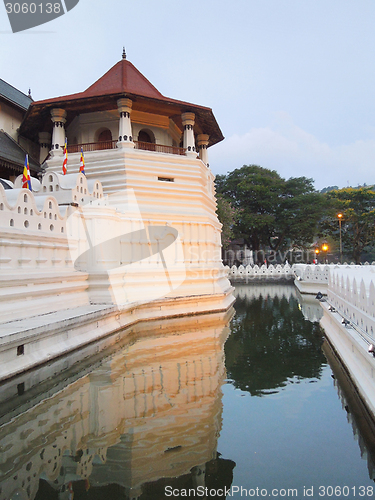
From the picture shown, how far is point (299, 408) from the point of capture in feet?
16.1

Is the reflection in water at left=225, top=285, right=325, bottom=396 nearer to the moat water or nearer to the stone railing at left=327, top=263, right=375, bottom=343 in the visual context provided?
the moat water

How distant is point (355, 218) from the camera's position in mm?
40375

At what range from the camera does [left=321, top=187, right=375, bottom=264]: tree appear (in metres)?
39.9

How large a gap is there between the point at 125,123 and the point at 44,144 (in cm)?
506

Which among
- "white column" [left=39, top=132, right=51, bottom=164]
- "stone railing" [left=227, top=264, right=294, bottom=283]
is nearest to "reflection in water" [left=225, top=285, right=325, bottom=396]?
"white column" [left=39, top=132, right=51, bottom=164]

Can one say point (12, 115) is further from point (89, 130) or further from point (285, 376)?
point (285, 376)

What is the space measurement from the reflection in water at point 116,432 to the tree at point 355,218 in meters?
37.0

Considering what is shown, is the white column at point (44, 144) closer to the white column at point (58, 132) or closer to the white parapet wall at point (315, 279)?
the white column at point (58, 132)

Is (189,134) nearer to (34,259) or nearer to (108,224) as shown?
(108,224)

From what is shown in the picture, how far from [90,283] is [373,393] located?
313 inches

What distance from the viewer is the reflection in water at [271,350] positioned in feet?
20.3

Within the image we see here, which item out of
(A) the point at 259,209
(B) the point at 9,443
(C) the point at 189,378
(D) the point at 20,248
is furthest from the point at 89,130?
(A) the point at 259,209

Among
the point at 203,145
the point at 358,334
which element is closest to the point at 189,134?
the point at 203,145

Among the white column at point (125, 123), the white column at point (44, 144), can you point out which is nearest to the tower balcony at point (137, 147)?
the white column at point (125, 123)
